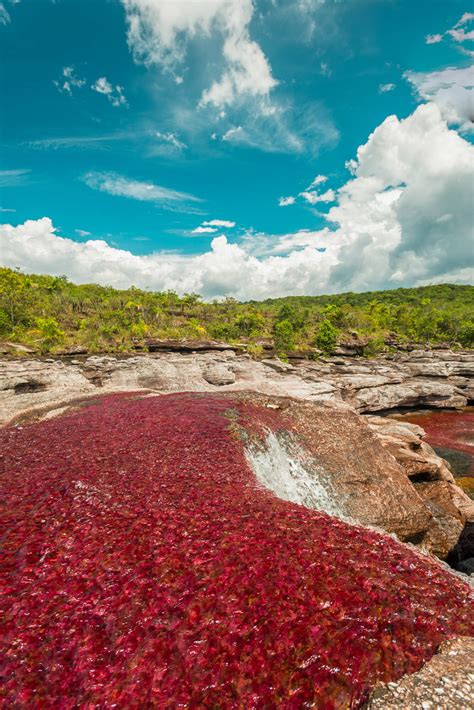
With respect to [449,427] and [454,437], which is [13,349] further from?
[449,427]

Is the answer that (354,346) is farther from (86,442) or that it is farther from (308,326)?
(86,442)

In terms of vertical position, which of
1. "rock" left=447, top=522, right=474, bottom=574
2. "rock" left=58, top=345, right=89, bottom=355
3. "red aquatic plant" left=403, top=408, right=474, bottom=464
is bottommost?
"red aquatic plant" left=403, top=408, right=474, bottom=464

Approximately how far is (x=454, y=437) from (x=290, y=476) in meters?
36.2

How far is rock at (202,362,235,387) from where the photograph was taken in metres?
51.2

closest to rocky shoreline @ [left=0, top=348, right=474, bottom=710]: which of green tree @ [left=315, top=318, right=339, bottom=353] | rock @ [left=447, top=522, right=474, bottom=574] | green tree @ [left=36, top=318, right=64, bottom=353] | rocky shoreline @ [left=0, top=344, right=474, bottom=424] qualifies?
rocky shoreline @ [left=0, top=344, right=474, bottom=424]

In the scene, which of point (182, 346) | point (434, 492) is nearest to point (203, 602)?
point (434, 492)

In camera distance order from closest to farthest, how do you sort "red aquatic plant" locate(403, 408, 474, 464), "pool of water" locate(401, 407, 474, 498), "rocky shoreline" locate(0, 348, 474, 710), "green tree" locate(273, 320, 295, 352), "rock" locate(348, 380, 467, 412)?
1. "rocky shoreline" locate(0, 348, 474, 710)
2. "pool of water" locate(401, 407, 474, 498)
3. "red aquatic plant" locate(403, 408, 474, 464)
4. "rock" locate(348, 380, 467, 412)
5. "green tree" locate(273, 320, 295, 352)

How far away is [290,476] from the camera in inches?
675

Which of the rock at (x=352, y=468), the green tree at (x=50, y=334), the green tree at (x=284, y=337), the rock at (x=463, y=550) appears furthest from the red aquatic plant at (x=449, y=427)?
the green tree at (x=50, y=334)

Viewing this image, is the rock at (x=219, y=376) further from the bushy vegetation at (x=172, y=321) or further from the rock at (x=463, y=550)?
the rock at (x=463, y=550)

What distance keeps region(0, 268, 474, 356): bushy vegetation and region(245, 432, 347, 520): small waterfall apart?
54.0 meters

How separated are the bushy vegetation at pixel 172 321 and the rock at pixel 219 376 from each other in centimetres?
2084

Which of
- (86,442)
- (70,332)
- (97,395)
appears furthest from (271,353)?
(86,442)

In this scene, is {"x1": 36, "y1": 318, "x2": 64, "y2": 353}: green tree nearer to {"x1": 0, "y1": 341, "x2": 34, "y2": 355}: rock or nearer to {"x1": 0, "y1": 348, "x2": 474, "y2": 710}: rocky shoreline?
{"x1": 0, "y1": 341, "x2": 34, "y2": 355}: rock
